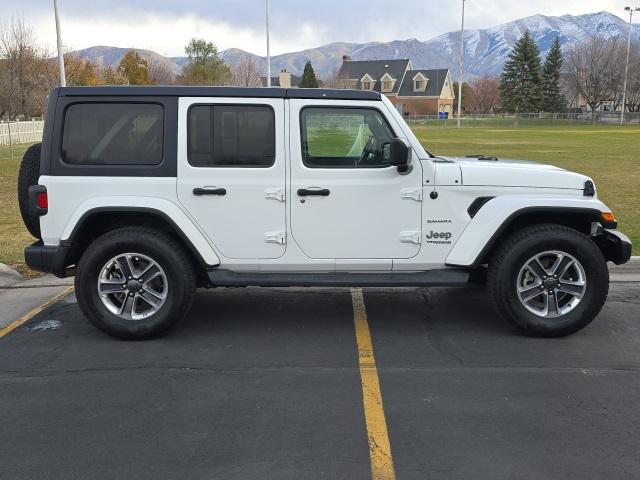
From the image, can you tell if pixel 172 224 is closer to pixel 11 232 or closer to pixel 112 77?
pixel 11 232

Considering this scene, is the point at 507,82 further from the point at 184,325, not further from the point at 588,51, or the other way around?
the point at 184,325

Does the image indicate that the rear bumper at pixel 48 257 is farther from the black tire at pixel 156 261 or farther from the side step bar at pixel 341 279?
the side step bar at pixel 341 279

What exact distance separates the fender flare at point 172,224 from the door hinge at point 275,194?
23.5 inches

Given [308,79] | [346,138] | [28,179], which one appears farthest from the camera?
[308,79]

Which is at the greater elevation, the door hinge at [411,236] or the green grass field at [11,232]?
the door hinge at [411,236]

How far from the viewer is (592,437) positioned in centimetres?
356

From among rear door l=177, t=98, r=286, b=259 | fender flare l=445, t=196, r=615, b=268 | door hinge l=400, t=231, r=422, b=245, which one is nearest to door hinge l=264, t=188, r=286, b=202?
rear door l=177, t=98, r=286, b=259

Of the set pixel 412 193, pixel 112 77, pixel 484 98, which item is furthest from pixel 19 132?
pixel 484 98

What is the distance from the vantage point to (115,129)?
5031mm

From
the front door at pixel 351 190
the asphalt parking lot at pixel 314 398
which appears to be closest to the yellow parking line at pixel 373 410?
the asphalt parking lot at pixel 314 398

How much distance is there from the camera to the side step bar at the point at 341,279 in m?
5.05

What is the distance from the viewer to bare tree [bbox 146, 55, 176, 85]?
69.5 meters

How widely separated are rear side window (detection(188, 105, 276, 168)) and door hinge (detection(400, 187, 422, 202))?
1038 millimetres

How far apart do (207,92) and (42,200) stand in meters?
1.50
